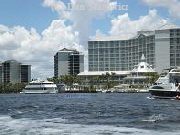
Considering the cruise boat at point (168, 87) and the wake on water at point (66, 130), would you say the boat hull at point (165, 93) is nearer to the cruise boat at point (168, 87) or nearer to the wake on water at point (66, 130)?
the cruise boat at point (168, 87)

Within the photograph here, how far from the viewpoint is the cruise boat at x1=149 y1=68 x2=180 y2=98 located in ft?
419

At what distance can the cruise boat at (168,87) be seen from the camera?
127819 millimetres

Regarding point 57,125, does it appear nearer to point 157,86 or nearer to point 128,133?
point 128,133

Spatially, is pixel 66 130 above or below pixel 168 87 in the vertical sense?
below

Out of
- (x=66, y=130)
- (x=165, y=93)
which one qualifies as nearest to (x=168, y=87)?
(x=165, y=93)

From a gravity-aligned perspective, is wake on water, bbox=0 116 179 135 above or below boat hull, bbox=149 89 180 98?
below

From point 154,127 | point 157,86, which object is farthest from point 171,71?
point 154,127

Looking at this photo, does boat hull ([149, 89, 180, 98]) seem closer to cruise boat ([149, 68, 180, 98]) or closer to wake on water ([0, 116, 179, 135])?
cruise boat ([149, 68, 180, 98])

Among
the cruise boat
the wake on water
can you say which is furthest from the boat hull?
the wake on water

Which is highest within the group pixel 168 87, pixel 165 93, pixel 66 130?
pixel 168 87

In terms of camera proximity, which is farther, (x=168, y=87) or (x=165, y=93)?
(x=168, y=87)

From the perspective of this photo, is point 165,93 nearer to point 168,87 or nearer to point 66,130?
point 168,87

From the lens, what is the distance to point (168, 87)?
130750 mm

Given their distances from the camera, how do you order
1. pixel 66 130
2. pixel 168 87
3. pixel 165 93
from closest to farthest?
pixel 66 130, pixel 165 93, pixel 168 87
